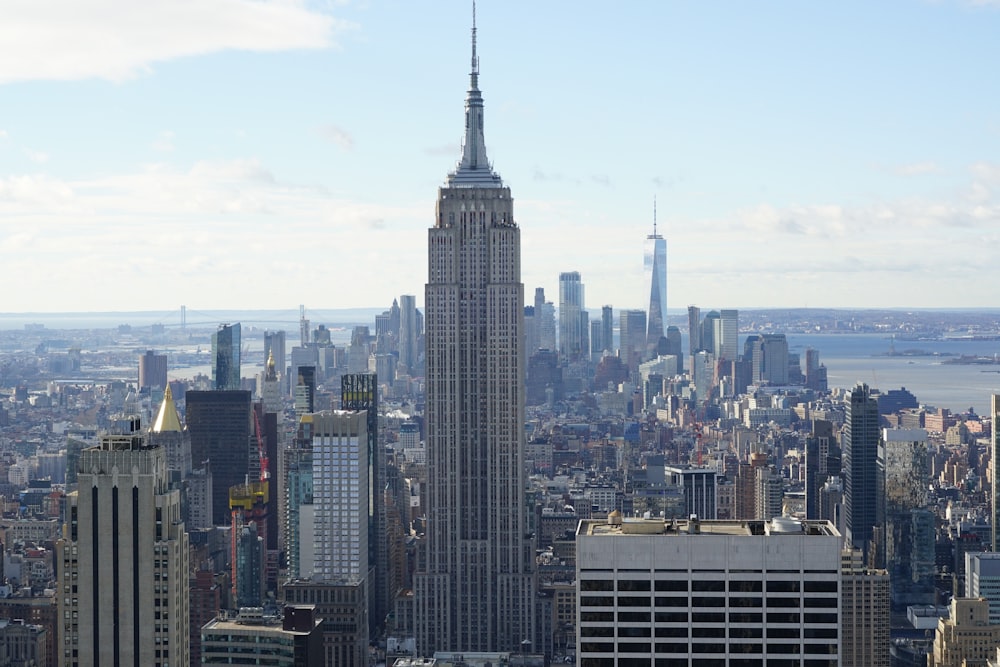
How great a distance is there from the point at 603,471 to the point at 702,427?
1049 inches

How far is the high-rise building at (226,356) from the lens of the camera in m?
101

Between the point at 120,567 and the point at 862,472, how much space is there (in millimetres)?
61793

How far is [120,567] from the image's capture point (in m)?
28.7

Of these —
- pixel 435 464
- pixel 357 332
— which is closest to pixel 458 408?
pixel 435 464

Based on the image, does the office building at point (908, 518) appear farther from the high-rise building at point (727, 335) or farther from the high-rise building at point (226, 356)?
the high-rise building at point (727, 335)

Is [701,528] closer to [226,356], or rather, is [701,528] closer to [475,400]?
[475,400]

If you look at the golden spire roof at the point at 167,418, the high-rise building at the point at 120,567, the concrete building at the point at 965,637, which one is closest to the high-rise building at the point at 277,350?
the golden spire roof at the point at 167,418

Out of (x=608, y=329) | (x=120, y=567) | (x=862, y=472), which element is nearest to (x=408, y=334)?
(x=862, y=472)

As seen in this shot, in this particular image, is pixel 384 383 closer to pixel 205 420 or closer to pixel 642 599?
pixel 205 420

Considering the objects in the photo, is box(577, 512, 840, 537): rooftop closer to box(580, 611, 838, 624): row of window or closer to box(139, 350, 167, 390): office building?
box(580, 611, 838, 624): row of window

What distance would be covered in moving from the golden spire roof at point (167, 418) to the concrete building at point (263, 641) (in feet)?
123

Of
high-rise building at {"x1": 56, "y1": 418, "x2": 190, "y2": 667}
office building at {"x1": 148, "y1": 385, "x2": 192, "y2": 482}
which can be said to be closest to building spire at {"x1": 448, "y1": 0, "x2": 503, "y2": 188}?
office building at {"x1": 148, "y1": 385, "x2": 192, "y2": 482}

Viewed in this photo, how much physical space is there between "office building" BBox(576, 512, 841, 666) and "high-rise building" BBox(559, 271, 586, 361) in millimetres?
122688

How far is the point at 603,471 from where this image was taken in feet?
356
